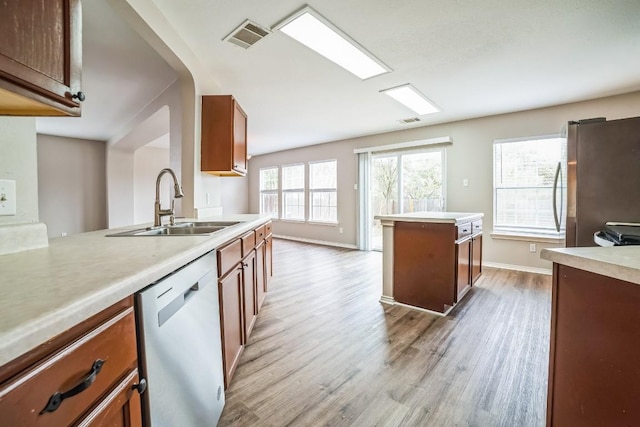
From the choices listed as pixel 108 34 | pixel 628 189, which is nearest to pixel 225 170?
pixel 108 34

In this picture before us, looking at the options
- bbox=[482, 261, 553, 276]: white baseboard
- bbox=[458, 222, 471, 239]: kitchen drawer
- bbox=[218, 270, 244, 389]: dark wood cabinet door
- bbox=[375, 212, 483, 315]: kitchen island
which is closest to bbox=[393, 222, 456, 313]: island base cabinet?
bbox=[375, 212, 483, 315]: kitchen island

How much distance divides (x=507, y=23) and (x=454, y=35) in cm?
36

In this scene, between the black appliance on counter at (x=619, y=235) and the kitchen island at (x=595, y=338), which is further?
the black appliance on counter at (x=619, y=235)

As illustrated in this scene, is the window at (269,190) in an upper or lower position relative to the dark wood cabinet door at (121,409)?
upper

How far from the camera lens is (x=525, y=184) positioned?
161 inches

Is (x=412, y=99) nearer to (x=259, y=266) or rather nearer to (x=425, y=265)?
(x=425, y=265)

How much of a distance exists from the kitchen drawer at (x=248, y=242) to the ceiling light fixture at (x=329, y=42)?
1.58 meters

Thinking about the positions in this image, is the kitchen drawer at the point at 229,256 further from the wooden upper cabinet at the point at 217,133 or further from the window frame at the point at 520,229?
the window frame at the point at 520,229

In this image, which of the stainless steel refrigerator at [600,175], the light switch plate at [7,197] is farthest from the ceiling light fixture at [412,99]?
the light switch plate at [7,197]

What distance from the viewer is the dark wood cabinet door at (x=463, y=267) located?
2.58 meters

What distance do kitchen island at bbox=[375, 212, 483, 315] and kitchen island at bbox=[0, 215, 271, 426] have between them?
2.14 m

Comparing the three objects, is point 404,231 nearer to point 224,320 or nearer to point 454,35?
point 454,35

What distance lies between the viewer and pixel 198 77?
258 centimetres

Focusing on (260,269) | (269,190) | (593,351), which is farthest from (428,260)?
(269,190)
